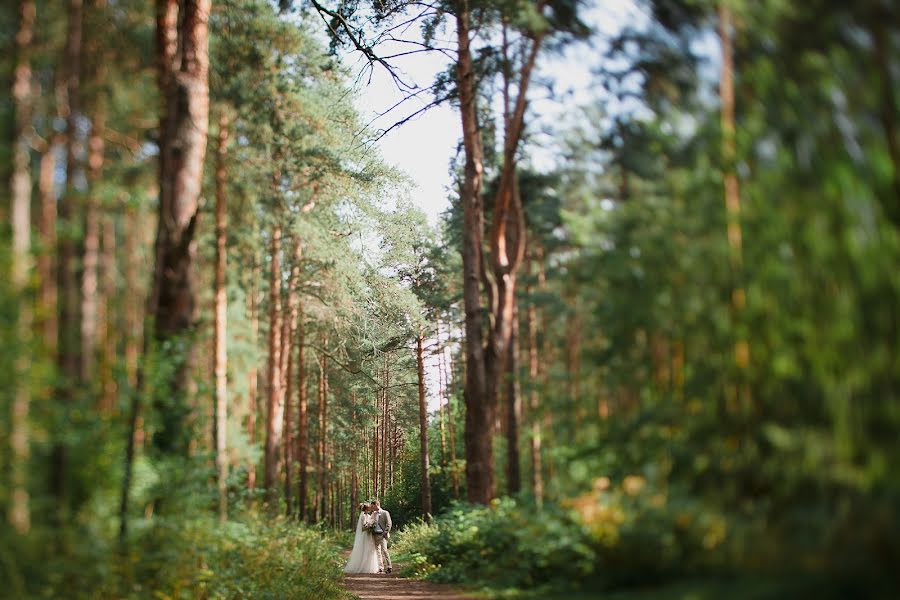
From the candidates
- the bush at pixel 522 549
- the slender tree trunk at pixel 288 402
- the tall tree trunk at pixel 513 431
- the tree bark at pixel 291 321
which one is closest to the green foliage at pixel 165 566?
the bush at pixel 522 549

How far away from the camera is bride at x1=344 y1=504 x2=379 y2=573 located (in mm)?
17688

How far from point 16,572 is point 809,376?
15.9ft

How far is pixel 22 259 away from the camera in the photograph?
548 cm

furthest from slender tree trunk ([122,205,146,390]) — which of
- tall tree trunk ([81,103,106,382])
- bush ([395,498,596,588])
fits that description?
bush ([395,498,596,588])

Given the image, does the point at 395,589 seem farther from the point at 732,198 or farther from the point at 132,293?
the point at 732,198

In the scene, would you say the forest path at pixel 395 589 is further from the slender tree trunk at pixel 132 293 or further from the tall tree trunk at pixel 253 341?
the slender tree trunk at pixel 132 293

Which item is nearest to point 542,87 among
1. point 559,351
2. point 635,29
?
point 635,29

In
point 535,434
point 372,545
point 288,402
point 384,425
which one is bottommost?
point 372,545

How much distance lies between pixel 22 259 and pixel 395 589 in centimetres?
890

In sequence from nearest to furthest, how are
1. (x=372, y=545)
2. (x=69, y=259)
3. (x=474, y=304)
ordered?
(x=69, y=259) < (x=474, y=304) < (x=372, y=545)

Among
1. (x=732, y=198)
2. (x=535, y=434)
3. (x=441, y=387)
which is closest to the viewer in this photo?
(x=732, y=198)

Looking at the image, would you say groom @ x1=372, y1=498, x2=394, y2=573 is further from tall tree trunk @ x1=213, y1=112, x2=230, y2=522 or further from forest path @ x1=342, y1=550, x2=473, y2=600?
tall tree trunk @ x1=213, y1=112, x2=230, y2=522

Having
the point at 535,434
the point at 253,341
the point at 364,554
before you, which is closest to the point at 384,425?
the point at 364,554

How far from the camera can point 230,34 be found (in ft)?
34.5
